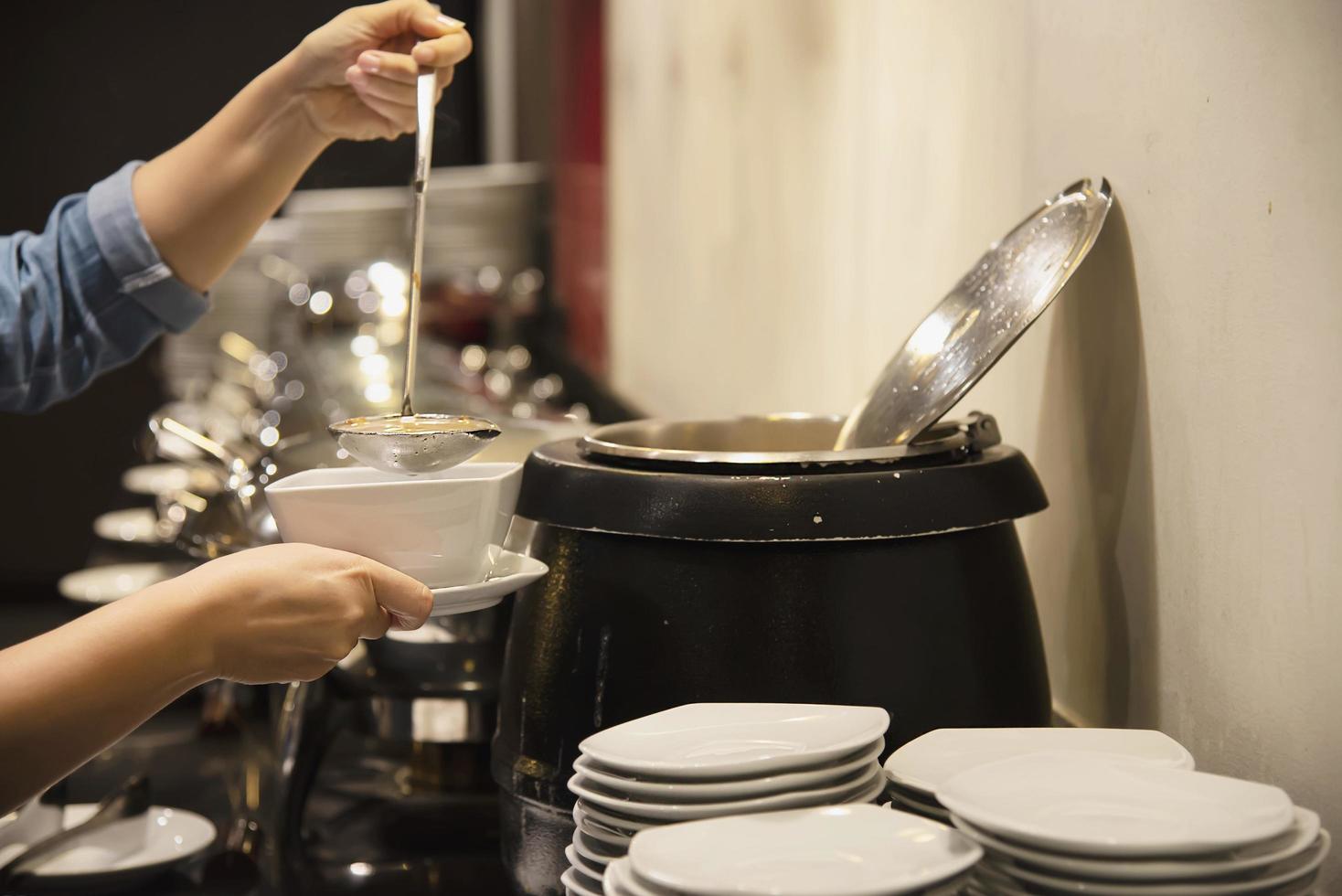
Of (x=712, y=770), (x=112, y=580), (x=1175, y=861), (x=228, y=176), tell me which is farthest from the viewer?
(x=112, y=580)

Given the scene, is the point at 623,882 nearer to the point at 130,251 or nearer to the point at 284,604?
the point at 284,604

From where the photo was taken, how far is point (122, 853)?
1.23m

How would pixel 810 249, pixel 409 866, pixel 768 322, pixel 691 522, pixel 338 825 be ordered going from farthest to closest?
pixel 768 322
pixel 810 249
pixel 338 825
pixel 409 866
pixel 691 522

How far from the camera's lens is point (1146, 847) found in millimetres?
650

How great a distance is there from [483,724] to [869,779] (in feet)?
2.01

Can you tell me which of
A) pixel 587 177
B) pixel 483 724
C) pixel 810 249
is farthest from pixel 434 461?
pixel 587 177

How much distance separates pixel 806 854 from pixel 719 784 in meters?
A: 0.07

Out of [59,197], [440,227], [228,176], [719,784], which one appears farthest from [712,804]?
[59,197]

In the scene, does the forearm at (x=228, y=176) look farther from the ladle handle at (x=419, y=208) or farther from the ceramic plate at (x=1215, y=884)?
the ceramic plate at (x=1215, y=884)

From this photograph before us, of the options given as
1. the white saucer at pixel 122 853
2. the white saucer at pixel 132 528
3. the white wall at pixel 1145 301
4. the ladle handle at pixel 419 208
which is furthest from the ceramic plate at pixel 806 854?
the white saucer at pixel 132 528

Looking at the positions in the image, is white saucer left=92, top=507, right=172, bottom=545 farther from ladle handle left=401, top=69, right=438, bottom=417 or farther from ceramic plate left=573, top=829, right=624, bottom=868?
ceramic plate left=573, top=829, right=624, bottom=868

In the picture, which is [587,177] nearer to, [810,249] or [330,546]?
[810,249]

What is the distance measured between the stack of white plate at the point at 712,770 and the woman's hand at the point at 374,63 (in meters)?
0.70

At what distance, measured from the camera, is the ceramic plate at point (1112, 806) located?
656 mm
